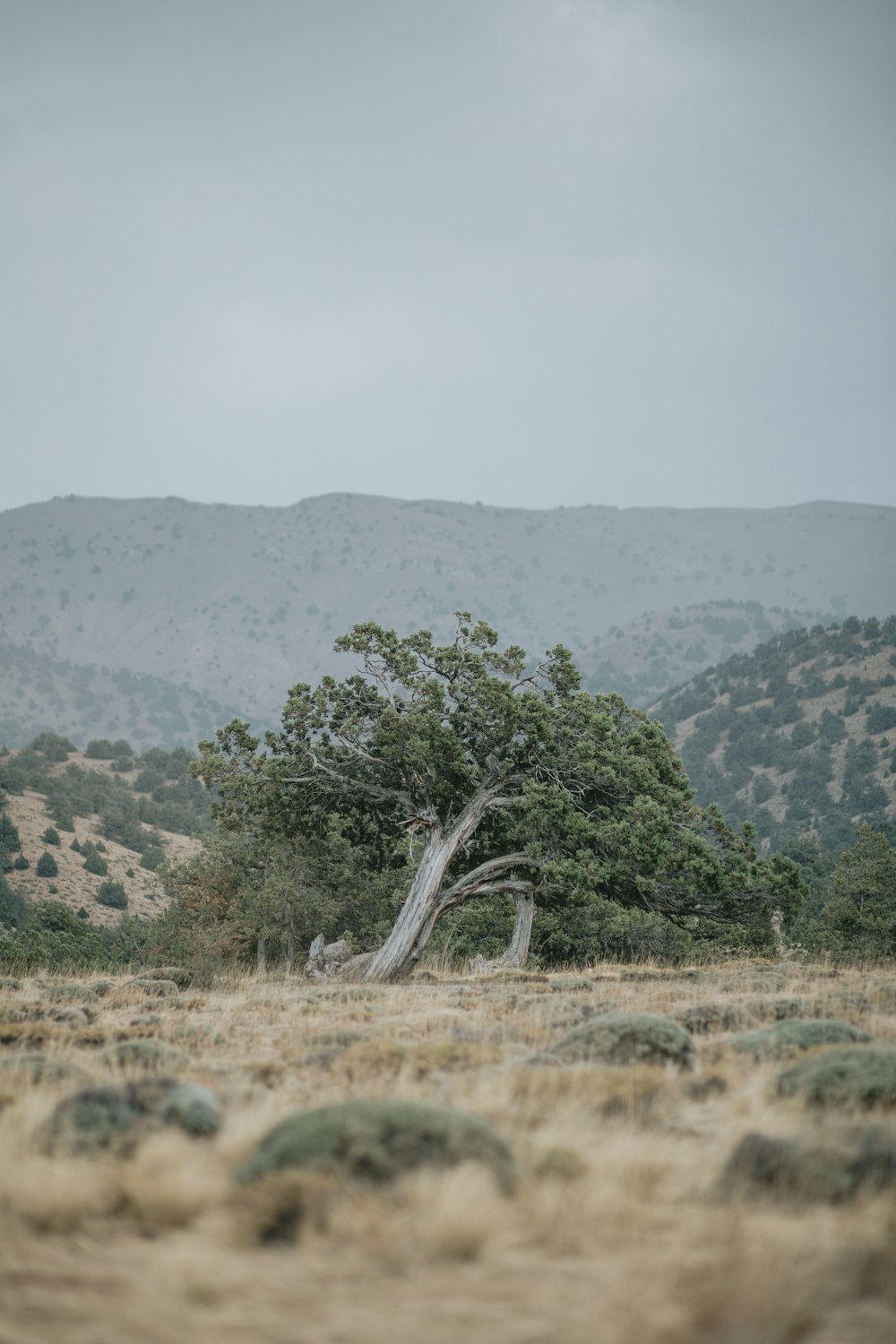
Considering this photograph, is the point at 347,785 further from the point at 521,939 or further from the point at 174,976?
the point at 521,939

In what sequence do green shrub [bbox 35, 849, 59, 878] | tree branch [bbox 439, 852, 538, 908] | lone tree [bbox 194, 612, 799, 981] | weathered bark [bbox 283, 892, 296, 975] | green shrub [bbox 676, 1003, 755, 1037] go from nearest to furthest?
green shrub [bbox 676, 1003, 755, 1037] → lone tree [bbox 194, 612, 799, 981] → tree branch [bbox 439, 852, 538, 908] → weathered bark [bbox 283, 892, 296, 975] → green shrub [bbox 35, 849, 59, 878]

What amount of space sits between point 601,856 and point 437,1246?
17.1m

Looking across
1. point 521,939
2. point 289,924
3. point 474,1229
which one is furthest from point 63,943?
point 474,1229

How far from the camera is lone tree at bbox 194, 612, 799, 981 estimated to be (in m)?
20.5

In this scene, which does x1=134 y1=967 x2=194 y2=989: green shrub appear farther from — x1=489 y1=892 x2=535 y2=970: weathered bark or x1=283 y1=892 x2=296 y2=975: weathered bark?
x1=283 y1=892 x2=296 y2=975: weathered bark

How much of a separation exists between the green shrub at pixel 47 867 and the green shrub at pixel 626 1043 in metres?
52.0

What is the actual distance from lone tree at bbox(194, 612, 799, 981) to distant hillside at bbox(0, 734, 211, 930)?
65.2 ft

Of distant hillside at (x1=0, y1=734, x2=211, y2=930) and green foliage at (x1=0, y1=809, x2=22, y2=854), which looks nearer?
distant hillside at (x1=0, y1=734, x2=211, y2=930)

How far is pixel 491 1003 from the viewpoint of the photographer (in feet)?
49.7

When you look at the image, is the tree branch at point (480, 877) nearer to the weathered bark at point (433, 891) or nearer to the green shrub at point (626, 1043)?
the weathered bark at point (433, 891)

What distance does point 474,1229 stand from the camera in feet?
14.7

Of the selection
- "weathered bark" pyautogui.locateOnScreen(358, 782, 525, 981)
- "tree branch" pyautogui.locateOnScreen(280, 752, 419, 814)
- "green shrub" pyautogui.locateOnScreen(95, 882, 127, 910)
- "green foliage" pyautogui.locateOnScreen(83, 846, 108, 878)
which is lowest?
"green shrub" pyautogui.locateOnScreen(95, 882, 127, 910)

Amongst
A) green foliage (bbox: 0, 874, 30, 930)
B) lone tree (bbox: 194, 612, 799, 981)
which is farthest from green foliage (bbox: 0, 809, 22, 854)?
lone tree (bbox: 194, 612, 799, 981)

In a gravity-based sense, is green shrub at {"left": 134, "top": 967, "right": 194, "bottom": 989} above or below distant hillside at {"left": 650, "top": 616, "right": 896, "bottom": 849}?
below
